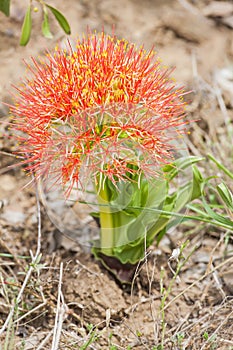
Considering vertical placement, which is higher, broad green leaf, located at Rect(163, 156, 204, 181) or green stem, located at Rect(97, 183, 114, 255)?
broad green leaf, located at Rect(163, 156, 204, 181)

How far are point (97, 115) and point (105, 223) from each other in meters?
0.35

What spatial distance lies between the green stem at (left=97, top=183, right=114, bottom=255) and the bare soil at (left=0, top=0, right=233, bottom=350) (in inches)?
3.5

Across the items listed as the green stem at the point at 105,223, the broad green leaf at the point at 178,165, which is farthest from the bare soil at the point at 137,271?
the broad green leaf at the point at 178,165

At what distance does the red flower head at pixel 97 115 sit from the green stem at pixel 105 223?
4.3 inches

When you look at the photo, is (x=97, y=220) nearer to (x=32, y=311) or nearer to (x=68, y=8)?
(x=32, y=311)

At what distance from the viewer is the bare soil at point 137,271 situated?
1.35 meters

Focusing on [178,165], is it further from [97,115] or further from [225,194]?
[97,115]

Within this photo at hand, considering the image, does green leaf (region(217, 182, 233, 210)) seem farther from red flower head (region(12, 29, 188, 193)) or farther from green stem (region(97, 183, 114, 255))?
green stem (region(97, 183, 114, 255))

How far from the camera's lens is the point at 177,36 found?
2598mm

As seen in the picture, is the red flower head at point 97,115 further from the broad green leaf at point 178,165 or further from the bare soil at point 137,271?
the bare soil at point 137,271

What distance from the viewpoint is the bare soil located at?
135cm

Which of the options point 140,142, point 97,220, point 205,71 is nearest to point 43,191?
point 97,220

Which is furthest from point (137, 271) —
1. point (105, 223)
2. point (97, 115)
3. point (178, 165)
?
point (97, 115)

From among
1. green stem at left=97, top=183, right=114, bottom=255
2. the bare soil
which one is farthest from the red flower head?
the bare soil
